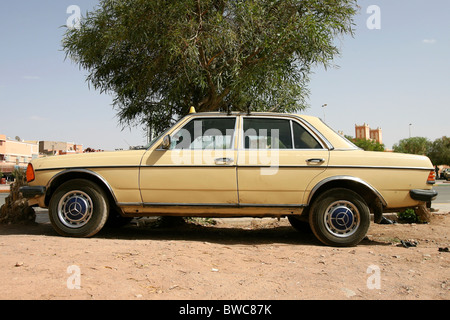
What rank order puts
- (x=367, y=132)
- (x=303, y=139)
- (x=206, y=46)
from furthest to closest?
(x=367, y=132) < (x=206, y=46) < (x=303, y=139)

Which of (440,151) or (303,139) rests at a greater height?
(440,151)

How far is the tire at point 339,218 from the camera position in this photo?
4.87m

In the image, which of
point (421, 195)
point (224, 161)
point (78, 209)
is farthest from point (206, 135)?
point (421, 195)

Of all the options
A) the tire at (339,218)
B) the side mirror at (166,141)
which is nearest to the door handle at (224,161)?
the side mirror at (166,141)

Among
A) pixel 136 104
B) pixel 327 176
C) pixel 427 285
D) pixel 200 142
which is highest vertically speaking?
pixel 136 104

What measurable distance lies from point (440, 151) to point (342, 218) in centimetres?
7401

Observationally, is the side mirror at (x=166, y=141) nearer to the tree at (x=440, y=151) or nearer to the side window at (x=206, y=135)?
the side window at (x=206, y=135)

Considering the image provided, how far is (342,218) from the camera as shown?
4.90 metres

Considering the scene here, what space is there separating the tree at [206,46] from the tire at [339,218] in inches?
136

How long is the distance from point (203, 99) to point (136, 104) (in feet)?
5.16

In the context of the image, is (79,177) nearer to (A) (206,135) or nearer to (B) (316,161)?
(A) (206,135)

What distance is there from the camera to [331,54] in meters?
7.98

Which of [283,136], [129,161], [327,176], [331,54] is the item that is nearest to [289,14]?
[331,54]
